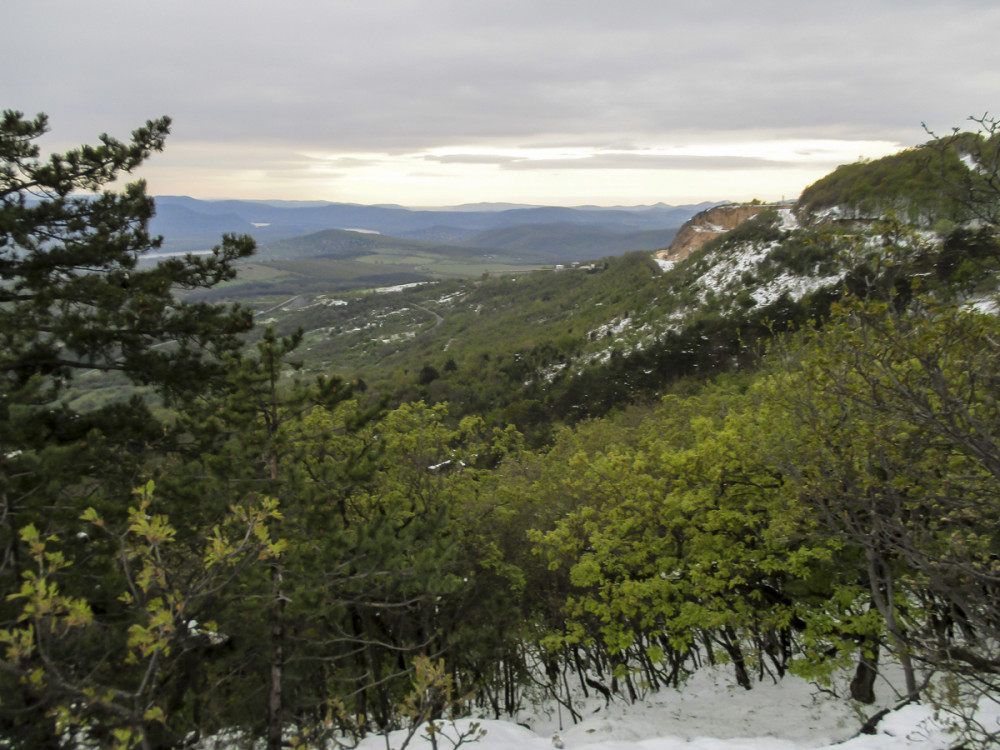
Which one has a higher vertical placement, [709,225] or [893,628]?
[709,225]

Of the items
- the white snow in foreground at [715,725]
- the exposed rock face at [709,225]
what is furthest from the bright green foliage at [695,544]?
the exposed rock face at [709,225]

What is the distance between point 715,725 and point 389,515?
341 inches

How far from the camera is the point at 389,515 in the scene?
9.29 meters

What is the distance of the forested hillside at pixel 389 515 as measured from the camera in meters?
5.51

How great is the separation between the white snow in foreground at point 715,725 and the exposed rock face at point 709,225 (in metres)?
61.2

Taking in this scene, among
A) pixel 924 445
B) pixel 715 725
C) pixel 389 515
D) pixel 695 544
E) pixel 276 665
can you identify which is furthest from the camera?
pixel 715 725

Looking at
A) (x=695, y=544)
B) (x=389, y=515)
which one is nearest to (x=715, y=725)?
(x=695, y=544)

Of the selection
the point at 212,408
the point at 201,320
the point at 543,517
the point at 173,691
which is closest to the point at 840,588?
the point at 543,517

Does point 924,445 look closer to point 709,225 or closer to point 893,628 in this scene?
point 893,628

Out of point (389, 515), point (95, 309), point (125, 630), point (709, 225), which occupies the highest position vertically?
point (709, 225)

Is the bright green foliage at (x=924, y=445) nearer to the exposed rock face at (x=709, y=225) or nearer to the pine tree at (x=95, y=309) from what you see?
the pine tree at (x=95, y=309)

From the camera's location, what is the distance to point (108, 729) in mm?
4941

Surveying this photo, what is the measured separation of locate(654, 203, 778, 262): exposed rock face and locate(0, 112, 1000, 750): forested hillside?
6036 centimetres

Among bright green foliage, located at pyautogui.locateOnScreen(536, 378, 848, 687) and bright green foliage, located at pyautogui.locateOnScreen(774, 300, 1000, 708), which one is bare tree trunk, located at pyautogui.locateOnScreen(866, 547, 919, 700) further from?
bright green foliage, located at pyautogui.locateOnScreen(536, 378, 848, 687)
